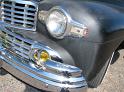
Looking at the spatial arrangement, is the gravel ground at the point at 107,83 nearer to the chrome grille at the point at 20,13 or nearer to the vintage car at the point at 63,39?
the vintage car at the point at 63,39

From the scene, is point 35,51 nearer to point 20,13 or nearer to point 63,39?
point 63,39

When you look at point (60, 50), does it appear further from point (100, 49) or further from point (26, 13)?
point (26, 13)

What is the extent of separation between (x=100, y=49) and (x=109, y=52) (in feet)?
0.61

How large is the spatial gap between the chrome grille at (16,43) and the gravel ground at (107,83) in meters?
0.64

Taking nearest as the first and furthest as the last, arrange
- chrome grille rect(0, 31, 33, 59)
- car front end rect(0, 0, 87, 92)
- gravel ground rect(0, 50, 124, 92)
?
car front end rect(0, 0, 87, 92) → chrome grille rect(0, 31, 33, 59) → gravel ground rect(0, 50, 124, 92)

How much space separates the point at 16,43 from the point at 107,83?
1.54 metres

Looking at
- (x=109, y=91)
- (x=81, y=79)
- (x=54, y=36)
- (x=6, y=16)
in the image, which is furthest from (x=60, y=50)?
(x=109, y=91)

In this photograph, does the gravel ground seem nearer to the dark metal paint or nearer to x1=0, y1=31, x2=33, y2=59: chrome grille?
x1=0, y1=31, x2=33, y2=59: chrome grille

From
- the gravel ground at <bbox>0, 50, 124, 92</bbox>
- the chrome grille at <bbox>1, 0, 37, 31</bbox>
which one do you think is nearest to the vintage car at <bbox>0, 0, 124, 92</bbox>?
the chrome grille at <bbox>1, 0, 37, 31</bbox>

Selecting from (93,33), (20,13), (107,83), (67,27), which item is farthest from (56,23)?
(107,83)

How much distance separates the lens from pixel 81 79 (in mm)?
2559

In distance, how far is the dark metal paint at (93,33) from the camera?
7.79 feet

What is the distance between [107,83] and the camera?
145 inches

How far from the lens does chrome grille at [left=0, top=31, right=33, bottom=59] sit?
268cm
